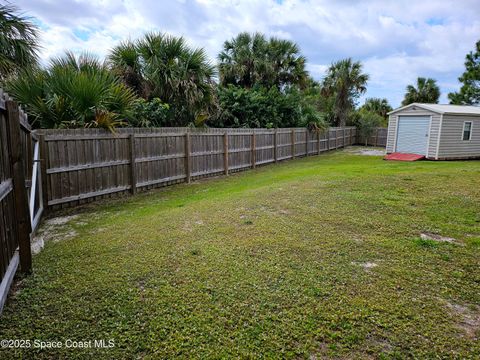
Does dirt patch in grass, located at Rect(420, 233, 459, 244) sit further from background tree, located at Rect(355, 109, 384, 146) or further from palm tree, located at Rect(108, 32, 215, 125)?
background tree, located at Rect(355, 109, 384, 146)

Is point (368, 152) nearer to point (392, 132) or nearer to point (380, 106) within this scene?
point (392, 132)

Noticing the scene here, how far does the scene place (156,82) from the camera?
10.2 meters

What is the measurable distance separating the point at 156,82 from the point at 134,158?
3.35 m

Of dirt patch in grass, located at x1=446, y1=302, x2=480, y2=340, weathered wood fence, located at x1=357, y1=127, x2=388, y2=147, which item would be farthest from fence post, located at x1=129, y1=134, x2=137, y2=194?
weathered wood fence, located at x1=357, y1=127, x2=388, y2=147

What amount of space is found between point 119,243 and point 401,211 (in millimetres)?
4322

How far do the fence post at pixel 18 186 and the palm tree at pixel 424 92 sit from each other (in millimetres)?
29152

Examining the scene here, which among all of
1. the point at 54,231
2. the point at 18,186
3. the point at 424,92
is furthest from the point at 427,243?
the point at 424,92

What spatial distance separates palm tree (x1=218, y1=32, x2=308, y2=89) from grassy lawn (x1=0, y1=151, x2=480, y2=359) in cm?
1390

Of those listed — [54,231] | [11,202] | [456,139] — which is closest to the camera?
[11,202]

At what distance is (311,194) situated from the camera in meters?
6.68

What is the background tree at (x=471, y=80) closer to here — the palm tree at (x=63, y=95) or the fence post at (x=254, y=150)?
the fence post at (x=254, y=150)

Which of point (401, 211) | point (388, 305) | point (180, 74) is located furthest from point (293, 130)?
point (388, 305)

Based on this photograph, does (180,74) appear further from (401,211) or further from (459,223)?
(459,223)

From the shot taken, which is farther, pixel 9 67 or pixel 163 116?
pixel 163 116
